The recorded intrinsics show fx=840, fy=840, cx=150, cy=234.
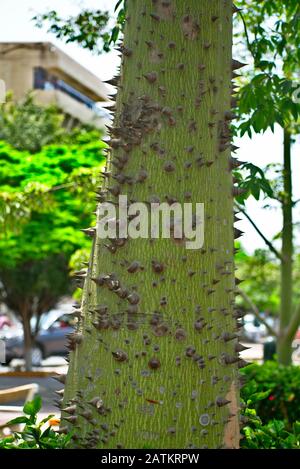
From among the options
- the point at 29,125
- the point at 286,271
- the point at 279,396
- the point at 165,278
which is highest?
the point at 29,125

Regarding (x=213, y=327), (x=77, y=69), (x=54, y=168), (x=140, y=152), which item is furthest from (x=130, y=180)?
(x=77, y=69)

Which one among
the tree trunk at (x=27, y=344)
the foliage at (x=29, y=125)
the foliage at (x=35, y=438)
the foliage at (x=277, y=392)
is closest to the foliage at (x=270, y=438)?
the foliage at (x=35, y=438)

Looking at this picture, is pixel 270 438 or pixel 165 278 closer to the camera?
pixel 165 278

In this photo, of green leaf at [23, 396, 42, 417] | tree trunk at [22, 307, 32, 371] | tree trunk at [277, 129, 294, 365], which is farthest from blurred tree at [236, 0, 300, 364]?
tree trunk at [22, 307, 32, 371]

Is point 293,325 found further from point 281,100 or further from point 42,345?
point 42,345

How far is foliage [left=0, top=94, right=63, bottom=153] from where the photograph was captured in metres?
28.7

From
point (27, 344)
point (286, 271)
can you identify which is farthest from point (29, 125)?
point (286, 271)

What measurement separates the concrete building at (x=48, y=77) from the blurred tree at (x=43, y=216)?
14148mm

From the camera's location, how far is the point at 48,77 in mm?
45562

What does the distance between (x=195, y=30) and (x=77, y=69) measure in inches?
1755

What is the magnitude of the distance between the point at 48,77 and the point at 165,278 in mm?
43012

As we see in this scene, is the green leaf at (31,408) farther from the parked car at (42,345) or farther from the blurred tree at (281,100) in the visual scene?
the parked car at (42,345)

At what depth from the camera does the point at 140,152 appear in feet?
13.0

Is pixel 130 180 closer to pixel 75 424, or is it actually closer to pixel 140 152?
pixel 140 152
